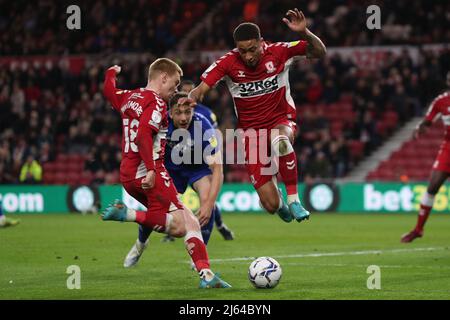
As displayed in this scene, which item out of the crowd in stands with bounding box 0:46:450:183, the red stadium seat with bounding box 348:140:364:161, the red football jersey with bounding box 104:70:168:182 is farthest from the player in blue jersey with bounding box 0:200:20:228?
the red stadium seat with bounding box 348:140:364:161

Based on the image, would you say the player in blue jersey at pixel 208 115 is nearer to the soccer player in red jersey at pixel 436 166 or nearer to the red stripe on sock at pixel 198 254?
the soccer player in red jersey at pixel 436 166

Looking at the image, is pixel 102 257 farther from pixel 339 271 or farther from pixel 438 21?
pixel 438 21

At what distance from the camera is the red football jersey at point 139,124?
870cm

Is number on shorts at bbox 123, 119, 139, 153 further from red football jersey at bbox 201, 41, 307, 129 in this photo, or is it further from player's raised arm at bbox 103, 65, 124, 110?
red football jersey at bbox 201, 41, 307, 129

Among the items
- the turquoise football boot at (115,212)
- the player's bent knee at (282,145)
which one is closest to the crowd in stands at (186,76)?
the player's bent knee at (282,145)

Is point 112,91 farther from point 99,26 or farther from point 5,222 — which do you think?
point 99,26

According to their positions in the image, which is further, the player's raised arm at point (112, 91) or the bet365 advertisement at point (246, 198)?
the bet365 advertisement at point (246, 198)

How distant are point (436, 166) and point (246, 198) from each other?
1045 centimetres

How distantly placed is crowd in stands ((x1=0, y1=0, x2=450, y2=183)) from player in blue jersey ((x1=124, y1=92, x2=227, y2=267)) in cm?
1252

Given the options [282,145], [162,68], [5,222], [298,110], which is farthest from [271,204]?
[298,110]

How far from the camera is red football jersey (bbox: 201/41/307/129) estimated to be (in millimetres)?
10398

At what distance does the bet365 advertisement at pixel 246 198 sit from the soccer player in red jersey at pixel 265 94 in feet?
38.0

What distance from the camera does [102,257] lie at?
480 inches
